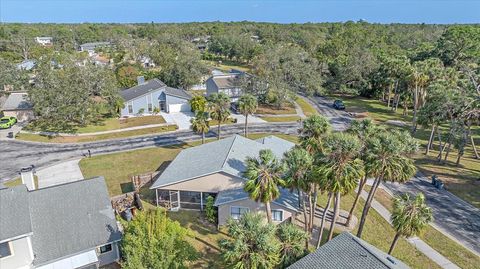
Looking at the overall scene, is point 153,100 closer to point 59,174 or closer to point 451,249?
point 59,174

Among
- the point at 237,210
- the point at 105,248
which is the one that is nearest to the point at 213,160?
the point at 237,210

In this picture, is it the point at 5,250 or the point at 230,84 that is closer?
the point at 5,250

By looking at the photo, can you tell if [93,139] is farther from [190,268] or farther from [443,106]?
[443,106]

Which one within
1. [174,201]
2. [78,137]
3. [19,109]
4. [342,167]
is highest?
[342,167]

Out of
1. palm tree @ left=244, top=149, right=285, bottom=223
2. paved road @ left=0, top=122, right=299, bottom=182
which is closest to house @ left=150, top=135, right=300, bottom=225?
palm tree @ left=244, top=149, right=285, bottom=223

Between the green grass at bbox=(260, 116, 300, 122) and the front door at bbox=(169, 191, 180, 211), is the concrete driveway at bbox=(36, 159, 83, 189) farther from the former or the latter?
the green grass at bbox=(260, 116, 300, 122)

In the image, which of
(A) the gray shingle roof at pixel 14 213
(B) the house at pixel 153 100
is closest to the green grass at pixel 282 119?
(B) the house at pixel 153 100
